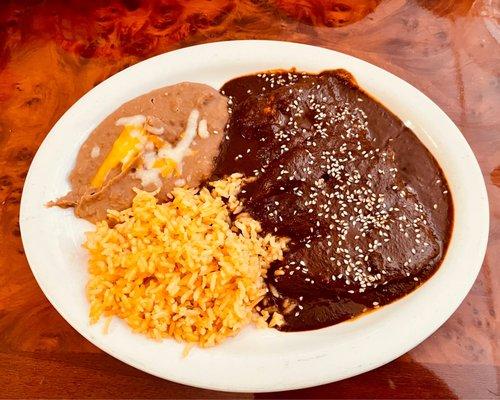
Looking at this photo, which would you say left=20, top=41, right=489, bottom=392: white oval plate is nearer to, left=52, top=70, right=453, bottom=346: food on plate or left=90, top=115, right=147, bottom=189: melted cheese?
left=52, top=70, right=453, bottom=346: food on plate

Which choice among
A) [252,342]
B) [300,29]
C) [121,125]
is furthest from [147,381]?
[300,29]

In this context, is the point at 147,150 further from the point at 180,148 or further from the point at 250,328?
the point at 250,328

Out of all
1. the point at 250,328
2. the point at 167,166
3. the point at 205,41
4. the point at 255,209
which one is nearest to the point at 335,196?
the point at 255,209

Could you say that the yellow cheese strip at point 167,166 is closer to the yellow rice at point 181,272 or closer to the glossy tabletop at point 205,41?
the yellow rice at point 181,272

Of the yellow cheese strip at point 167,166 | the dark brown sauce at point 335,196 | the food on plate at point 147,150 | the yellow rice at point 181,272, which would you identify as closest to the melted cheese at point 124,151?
the food on plate at point 147,150

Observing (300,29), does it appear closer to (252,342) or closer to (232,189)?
(232,189)

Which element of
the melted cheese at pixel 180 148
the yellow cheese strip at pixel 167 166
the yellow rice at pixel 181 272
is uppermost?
the melted cheese at pixel 180 148

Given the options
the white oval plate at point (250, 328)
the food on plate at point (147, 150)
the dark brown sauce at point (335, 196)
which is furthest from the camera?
the food on plate at point (147, 150)
